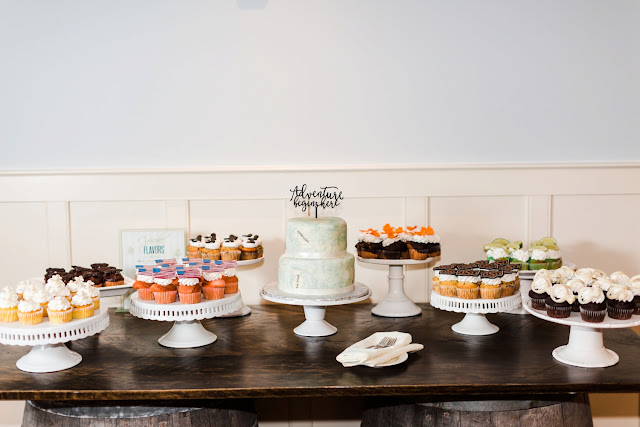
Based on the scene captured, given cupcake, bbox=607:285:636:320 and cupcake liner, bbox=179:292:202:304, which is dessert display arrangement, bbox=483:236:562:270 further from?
cupcake liner, bbox=179:292:202:304

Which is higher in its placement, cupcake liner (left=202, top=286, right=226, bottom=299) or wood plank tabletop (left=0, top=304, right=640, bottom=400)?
cupcake liner (left=202, top=286, right=226, bottom=299)

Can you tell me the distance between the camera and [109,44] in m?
2.99

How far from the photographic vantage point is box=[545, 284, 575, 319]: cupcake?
2111mm

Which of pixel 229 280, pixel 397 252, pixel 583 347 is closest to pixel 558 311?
pixel 583 347

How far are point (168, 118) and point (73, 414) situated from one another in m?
1.45

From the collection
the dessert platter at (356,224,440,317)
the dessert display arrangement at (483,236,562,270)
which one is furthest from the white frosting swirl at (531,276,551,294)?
the dessert platter at (356,224,440,317)

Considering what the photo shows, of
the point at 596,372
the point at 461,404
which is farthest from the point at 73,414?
the point at 596,372

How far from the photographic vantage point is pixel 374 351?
215 cm

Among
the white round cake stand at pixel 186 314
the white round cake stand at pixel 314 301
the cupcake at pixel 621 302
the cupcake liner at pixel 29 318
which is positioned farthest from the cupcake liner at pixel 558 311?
the cupcake liner at pixel 29 318

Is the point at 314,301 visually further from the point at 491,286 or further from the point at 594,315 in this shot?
the point at 594,315

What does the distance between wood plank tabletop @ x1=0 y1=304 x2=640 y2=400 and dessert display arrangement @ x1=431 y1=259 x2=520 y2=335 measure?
15cm

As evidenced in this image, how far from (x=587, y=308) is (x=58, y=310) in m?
1.71

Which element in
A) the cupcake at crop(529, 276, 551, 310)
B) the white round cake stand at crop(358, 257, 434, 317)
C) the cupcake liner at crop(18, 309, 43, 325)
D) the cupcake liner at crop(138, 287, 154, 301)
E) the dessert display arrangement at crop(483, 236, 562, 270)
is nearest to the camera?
the cupcake liner at crop(18, 309, 43, 325)

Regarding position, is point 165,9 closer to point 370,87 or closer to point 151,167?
point 151,167
